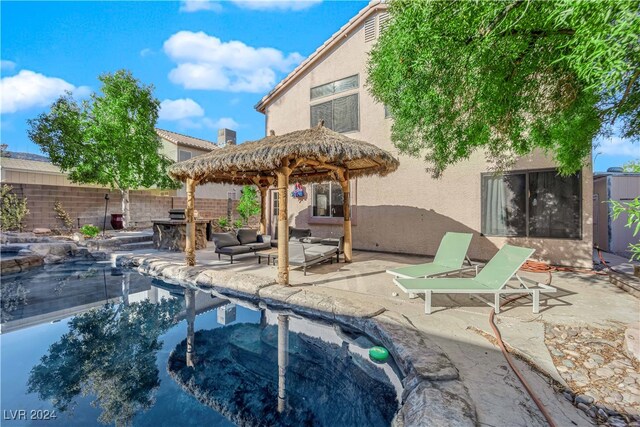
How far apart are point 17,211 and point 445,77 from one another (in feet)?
59.9

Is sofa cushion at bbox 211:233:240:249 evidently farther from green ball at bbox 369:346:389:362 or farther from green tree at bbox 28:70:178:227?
green tree at bbox 28:70:178:227

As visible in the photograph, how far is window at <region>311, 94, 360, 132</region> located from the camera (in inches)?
466

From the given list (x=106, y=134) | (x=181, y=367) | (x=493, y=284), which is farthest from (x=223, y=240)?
(x=106, y=134)

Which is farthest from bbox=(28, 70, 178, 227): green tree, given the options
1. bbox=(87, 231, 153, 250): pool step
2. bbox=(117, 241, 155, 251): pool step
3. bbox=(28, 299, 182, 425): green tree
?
bbox=(28, 299, 182, 425): green tree

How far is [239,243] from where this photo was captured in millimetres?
9727

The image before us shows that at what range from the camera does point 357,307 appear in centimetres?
471

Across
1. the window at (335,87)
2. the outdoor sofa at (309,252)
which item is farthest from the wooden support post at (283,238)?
the window at (335,87)

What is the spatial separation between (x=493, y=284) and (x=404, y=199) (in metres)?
6.12

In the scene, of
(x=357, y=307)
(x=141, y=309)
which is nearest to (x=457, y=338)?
(x=357, y=307)

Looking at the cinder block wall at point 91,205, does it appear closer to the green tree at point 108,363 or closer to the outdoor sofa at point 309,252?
the green tree at point 108,363

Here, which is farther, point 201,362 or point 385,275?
point 385,275

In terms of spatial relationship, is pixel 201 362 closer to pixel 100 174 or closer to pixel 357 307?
pixel 357 307

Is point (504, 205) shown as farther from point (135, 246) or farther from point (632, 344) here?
point (135, 246)

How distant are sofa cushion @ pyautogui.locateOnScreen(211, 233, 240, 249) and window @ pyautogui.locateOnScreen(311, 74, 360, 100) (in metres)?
7.60
